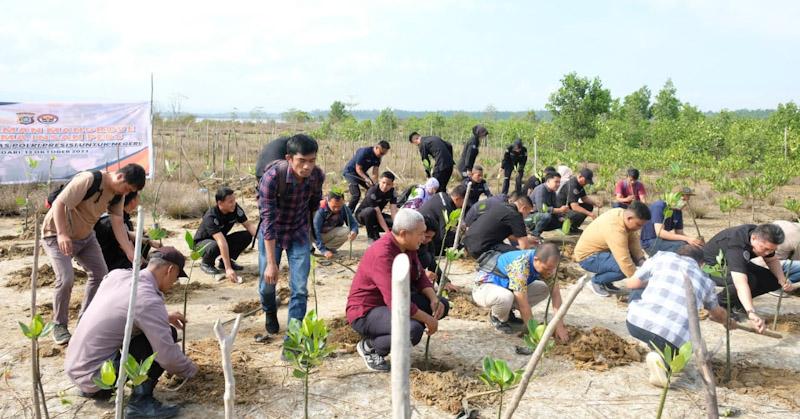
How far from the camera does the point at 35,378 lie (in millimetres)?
2254

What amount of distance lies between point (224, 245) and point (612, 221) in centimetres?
365

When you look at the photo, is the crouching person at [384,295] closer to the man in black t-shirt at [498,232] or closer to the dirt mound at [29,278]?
the man in black t-shirt at [498,232]

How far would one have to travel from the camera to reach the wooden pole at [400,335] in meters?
0.99

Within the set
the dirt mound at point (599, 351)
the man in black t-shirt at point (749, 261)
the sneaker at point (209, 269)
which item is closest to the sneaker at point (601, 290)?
the man in black t-shirt at point (749, 261)

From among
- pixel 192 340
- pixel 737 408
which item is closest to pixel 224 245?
pixel 192 340

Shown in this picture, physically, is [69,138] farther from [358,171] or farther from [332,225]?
[332,225]

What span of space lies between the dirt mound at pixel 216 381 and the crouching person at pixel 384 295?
669 mm

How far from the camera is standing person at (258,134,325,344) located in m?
3.59

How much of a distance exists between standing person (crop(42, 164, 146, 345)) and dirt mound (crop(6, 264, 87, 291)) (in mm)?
1679

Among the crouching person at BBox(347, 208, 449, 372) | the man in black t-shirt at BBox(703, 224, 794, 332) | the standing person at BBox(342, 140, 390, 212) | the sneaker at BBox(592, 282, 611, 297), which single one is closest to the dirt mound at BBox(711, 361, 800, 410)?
the man in black t-shirt at BBox(703, 224, 794, 332)

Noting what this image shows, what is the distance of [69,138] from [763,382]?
402 inches

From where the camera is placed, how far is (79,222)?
3771 millimetres

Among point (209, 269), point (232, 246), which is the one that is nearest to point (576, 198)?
point (232, 246)

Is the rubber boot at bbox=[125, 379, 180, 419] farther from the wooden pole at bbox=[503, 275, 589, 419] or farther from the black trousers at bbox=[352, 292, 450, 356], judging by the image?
the wooden pole at bbox=[503, 275, 589, 419]
